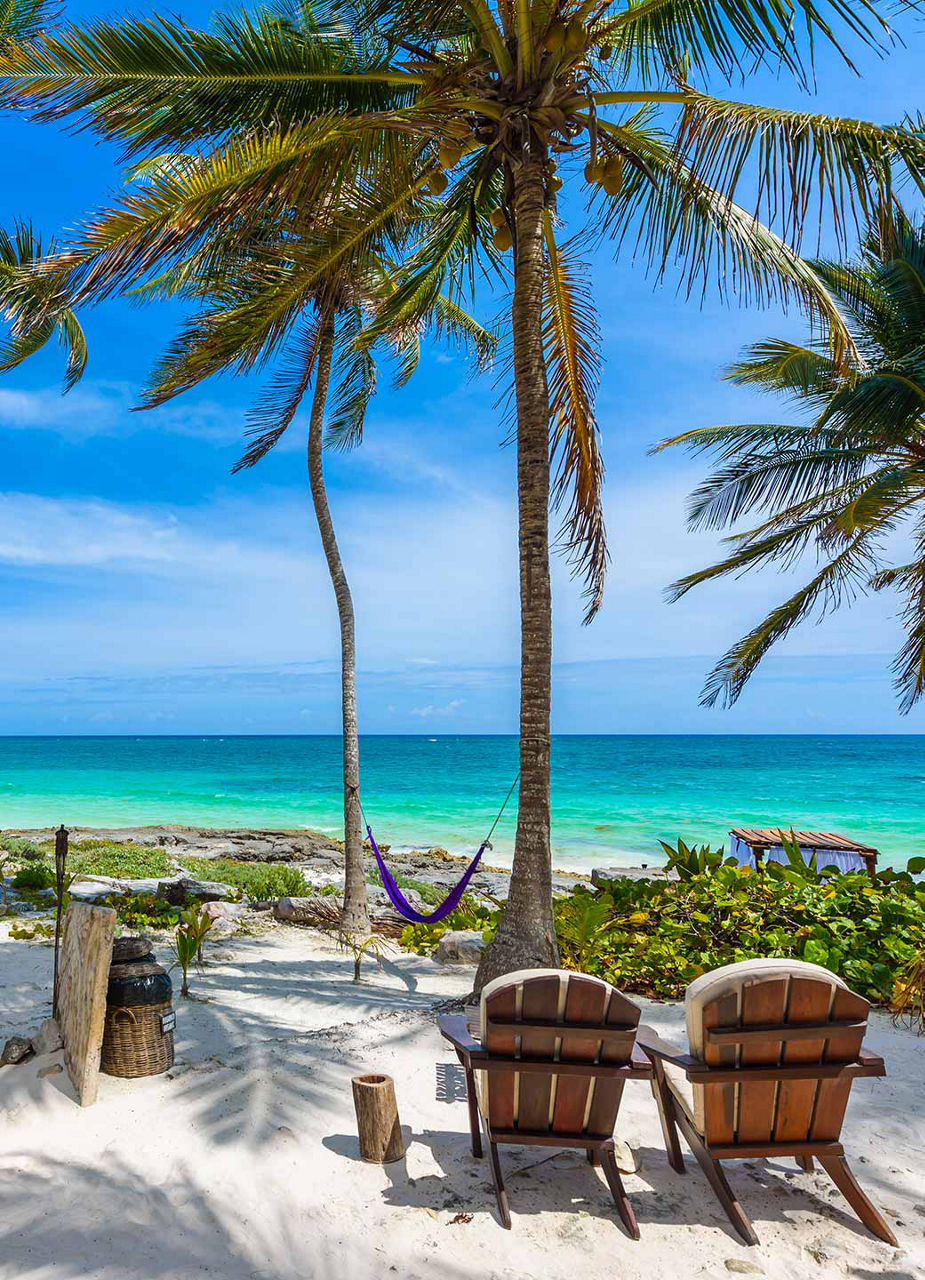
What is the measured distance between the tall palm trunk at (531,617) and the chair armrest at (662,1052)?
1266 millimetres

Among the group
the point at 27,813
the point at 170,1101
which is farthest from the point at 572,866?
the point at 27,813

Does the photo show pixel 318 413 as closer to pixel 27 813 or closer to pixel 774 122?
pixel 774 122

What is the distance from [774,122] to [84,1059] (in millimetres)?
4948

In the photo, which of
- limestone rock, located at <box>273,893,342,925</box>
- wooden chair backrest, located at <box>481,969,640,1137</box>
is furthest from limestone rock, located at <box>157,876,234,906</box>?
wooden chair backrest, located at <box>481,969,640,1137</box>

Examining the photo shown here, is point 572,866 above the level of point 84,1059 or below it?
below

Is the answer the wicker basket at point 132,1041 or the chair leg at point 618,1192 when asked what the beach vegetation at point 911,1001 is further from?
the wicker basket at point 132,1041

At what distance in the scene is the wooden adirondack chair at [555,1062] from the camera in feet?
7.93

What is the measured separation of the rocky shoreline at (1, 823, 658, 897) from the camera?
12.2 m

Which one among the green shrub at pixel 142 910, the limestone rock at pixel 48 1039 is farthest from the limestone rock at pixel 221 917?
the limestone rock at pixel 48 1039

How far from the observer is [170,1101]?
3.12 m

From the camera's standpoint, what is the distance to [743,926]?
5129 millimetres

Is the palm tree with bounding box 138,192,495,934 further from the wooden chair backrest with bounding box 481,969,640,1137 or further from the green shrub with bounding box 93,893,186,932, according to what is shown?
the wooden chair backrest with bounding box 481,969,640,1137

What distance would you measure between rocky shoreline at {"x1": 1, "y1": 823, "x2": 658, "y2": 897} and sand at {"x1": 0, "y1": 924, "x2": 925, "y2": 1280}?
780 cm

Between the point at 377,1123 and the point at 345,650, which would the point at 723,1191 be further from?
the point at 345,650
